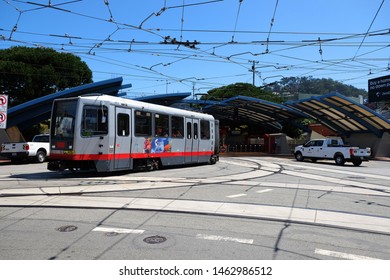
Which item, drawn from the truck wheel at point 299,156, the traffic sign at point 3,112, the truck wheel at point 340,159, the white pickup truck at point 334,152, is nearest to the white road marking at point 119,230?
the traffic sign at point 3,112

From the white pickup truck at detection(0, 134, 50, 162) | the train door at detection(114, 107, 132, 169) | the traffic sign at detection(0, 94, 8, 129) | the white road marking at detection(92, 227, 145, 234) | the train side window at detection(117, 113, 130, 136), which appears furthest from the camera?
the white pickup truck at detection(0, 134, 50, 162)

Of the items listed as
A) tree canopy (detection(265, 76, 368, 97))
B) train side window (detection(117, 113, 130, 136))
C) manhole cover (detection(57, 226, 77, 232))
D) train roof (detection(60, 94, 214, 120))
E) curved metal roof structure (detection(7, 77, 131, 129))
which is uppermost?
tree canopy (detection(265, 76, 368, 97))

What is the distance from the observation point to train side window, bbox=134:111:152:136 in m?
15.3

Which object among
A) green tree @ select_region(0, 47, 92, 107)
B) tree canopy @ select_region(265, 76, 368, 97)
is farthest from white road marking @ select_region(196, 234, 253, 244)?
tree canopy @ select_region(265, 76, 368, 97)

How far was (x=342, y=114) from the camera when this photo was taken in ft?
109

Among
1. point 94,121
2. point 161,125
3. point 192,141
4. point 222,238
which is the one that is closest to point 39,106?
point 192,141

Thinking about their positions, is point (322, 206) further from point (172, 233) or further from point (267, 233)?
point (172, 233)

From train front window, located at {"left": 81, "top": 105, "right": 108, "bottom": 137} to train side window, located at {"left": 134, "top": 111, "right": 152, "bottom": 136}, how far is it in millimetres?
1881

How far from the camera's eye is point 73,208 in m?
8.06

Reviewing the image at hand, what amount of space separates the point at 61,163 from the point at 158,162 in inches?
203

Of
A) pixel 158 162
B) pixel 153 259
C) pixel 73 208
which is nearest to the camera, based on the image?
pixel 153 259

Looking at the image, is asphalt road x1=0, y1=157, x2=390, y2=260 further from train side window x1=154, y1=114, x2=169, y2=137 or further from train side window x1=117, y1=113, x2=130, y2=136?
train side window x1=154, y1=114, x2=169, y2=137

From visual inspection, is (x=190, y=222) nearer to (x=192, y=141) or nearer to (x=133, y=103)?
(x=133, y=103)

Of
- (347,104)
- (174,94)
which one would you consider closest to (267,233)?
(347,104)
